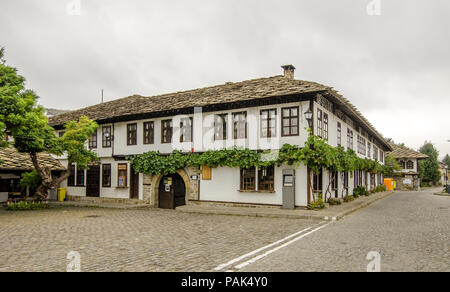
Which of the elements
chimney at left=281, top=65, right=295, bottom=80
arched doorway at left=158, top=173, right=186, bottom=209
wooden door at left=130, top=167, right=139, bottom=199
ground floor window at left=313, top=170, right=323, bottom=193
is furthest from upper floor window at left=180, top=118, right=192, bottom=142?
ground floor window at left=313, top=170, right=323, bottom=193

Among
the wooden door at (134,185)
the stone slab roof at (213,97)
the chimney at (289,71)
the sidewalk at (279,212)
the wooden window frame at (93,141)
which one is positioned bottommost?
the sidewalk at (279,212)

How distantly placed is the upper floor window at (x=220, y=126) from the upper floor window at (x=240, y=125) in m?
0.56

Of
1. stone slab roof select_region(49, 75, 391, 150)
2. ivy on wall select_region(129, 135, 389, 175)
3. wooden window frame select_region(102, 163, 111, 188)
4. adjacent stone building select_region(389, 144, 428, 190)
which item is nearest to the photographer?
ivy on wall select_region(129, 135, 389, 175)

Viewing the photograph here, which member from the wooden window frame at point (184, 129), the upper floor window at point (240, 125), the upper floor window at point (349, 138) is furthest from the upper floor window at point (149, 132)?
the upper floor window at point (349, 138)

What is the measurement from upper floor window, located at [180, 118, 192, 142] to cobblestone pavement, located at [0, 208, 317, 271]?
21.9ft

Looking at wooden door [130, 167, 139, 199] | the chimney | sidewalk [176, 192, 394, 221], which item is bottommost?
sidewalk [176, 192, 394, 221]

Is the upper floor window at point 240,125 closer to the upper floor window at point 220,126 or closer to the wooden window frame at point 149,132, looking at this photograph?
the upper floor window at point 220,126

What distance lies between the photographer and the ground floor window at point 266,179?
16.5 meters

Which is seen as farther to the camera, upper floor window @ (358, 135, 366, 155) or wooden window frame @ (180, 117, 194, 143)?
upper floor window @ (358, 135, 366, 155)

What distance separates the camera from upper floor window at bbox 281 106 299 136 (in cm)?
1598

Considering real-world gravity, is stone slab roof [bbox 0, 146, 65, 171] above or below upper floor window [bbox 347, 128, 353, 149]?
below

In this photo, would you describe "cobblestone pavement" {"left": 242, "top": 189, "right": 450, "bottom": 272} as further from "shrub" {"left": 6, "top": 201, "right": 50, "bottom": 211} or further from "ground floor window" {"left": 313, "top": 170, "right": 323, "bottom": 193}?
"shrub" {"left": 6, "top": 201, "right": 50, "bottom": 211}
